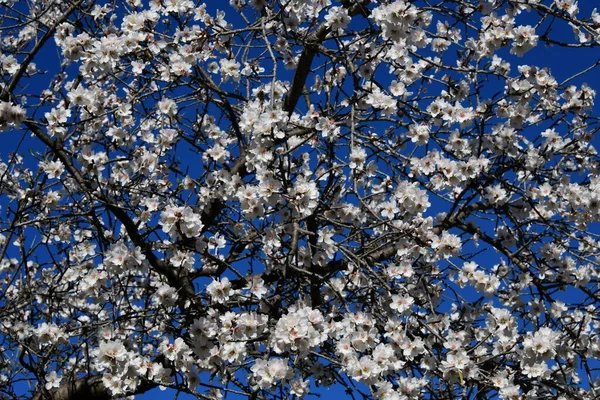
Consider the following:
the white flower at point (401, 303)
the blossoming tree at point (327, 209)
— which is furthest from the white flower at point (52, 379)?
the white flower at point (401, 303)

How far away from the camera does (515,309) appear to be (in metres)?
4.84

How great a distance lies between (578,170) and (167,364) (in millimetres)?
3063

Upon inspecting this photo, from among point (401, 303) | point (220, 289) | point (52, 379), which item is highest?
point (52, 379)

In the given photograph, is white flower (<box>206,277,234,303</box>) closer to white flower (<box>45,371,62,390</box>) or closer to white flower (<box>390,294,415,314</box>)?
white flower (<box>390,294,415,314</box>)

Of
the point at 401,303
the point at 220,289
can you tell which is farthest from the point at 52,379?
the point at 401,303

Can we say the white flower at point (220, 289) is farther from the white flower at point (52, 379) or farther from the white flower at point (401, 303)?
the white flower at point (52, 379)

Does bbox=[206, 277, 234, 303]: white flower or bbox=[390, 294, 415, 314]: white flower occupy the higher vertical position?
bbox=[206, 277, 234, 303]: white flower

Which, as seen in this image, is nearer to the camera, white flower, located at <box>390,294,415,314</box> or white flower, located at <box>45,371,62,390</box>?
white flower, located at <box>390,294,415,314</box>

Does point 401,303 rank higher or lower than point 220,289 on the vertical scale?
lower

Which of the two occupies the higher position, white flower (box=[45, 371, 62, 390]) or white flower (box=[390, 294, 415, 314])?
white flower (box=[45, 371, 62, 390])

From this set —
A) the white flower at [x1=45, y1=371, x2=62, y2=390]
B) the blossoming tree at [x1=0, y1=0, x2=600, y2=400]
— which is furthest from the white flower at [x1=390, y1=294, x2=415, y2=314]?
the white flower at [x1=45, y1=371, x2=62, y2=390]

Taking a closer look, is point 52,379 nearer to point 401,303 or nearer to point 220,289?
point 220,289

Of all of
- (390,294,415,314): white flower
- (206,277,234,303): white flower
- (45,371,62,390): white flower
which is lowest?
(390,294,415,314): white flower

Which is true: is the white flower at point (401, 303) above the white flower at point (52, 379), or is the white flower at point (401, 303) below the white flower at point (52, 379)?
below
